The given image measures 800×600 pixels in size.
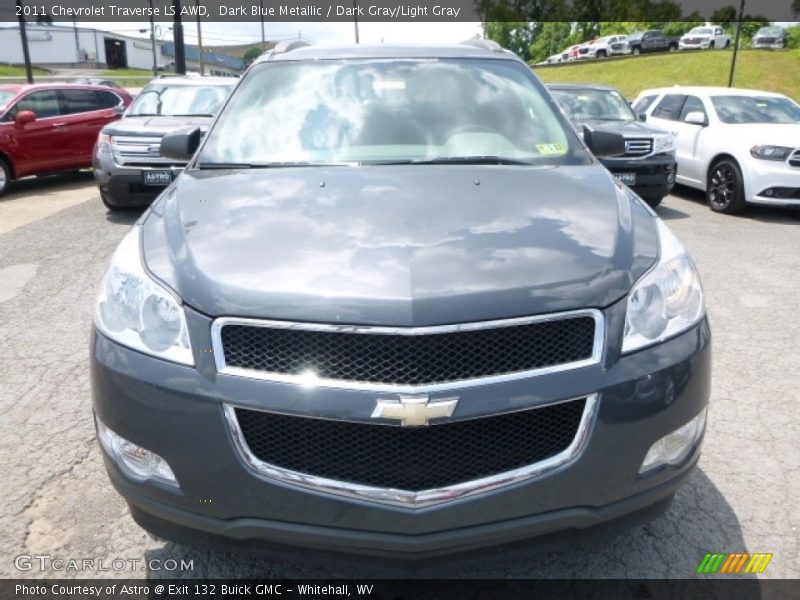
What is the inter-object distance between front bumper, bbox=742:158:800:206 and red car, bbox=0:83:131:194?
10696 mm

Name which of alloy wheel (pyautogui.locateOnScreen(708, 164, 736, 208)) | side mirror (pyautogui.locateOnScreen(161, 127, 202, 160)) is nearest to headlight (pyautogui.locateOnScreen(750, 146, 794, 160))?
alloy wheel (pyautogui.locateOnScreen(708, 164, 736, 208))

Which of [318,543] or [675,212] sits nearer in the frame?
[318,543]

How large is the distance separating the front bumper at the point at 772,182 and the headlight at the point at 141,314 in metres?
8.74

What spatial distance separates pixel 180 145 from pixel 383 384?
2350 millimetres

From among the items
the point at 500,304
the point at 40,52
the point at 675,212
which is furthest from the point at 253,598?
the point at 40,52

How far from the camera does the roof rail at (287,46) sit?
3.92m

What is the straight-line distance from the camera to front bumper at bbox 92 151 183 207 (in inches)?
332

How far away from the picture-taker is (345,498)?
6.16ft

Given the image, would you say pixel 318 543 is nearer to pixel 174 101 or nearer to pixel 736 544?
pixel 736 544

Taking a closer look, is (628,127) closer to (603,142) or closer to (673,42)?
(603,142)

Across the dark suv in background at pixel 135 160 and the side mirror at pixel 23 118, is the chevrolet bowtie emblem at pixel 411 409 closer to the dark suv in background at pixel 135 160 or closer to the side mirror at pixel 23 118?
the dark suv in background at pixel 135 160

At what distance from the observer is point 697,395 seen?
2102 mm

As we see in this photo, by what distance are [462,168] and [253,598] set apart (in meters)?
1.83

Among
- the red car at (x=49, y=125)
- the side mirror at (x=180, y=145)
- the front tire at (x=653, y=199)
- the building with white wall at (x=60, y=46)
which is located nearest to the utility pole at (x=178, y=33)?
the red car at (x=49, y=125)
